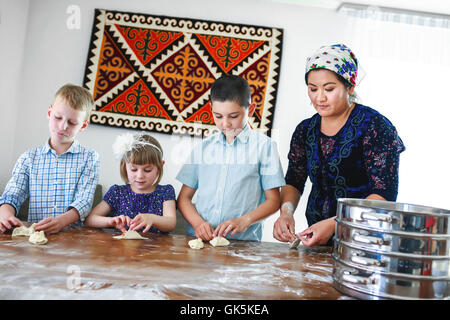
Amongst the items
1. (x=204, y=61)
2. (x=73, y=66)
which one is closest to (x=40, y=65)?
(x=73, y=66)

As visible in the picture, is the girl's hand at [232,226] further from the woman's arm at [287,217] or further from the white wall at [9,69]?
the white wall at [9,69]

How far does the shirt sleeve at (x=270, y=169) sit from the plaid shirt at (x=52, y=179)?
0.66 meters

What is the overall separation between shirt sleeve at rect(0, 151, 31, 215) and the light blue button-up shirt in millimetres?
582

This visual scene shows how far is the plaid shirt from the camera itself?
1.46 metres

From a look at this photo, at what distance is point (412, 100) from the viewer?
3.11 m

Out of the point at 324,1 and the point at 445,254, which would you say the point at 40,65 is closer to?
the point at 324,1

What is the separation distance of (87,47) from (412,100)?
8.73 feet

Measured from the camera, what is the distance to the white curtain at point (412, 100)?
10.2 feet

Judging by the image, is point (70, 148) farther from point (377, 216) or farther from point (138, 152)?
point (377, 216)

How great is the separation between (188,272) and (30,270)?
286 millimetres

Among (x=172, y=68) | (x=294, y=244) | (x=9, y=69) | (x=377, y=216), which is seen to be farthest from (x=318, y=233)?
(x=9, y=69)

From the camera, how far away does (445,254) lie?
24.8 inches
